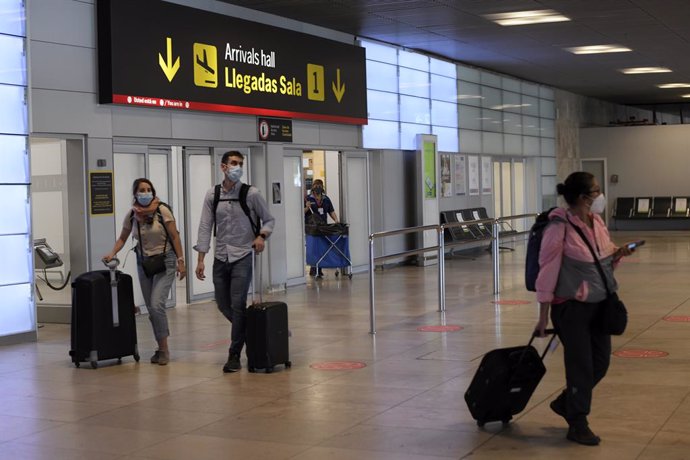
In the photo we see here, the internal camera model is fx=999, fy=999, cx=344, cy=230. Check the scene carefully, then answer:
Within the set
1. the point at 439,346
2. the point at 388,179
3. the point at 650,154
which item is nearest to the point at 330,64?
the point at 388,179

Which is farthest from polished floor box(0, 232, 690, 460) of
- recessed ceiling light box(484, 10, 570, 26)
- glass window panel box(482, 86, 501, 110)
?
glass window panel box(482, 86, 501, 110)

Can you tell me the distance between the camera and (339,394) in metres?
7.27

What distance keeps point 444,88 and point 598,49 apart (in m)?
3.45

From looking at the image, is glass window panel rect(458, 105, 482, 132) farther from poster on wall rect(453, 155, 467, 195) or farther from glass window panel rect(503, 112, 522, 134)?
glass window panel rect(503, 112, 522, 134)

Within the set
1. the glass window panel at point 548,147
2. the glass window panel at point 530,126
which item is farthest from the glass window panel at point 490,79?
the glass window panel at point 548,147

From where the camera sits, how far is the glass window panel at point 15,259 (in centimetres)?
1071

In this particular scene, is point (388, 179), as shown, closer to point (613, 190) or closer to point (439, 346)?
point (439, 346)

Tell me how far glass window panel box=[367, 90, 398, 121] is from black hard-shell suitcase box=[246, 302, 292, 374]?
1080 centimetres

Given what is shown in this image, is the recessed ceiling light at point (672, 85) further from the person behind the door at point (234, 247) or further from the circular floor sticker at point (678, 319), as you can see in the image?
the person behind the door at point (234, 247)

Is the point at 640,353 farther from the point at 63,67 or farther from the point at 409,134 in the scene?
the point at 409,134

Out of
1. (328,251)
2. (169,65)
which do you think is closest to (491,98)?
(328,251)

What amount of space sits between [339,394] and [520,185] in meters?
21.6

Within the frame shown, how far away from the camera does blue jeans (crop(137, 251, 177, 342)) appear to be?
886 centimetres

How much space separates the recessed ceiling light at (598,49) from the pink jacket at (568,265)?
16468 mm
